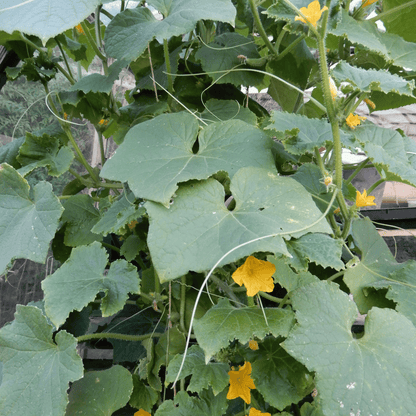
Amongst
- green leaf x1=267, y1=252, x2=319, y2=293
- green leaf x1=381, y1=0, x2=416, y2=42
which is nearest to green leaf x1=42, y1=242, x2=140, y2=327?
green leaf x1=267, y1=252, x2=319, y2=293

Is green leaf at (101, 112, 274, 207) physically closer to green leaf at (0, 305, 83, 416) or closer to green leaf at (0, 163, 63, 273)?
green leaf at (0, 163, 63, 273)

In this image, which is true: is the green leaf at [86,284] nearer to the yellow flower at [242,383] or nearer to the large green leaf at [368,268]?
the yellow flower at [242,383]

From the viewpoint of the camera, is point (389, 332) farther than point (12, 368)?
No

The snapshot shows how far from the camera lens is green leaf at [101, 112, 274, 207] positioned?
511 mm

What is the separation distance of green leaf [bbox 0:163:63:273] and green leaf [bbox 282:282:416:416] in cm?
43

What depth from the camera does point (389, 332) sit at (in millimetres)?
494

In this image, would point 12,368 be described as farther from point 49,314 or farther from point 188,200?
point 188,200

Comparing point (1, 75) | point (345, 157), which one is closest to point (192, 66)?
point (1, 75)

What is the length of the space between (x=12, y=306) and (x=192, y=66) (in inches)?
40.5

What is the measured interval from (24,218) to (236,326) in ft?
1.43

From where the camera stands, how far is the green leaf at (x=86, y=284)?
583 millimetres

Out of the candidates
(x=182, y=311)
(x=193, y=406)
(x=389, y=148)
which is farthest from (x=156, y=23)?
(x=193, y=406)

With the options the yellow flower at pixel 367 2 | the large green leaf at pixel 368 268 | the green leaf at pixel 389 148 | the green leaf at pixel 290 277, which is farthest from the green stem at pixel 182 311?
the yellow flower at pixel 367 2

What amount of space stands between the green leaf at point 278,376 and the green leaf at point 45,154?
58 centimetres
